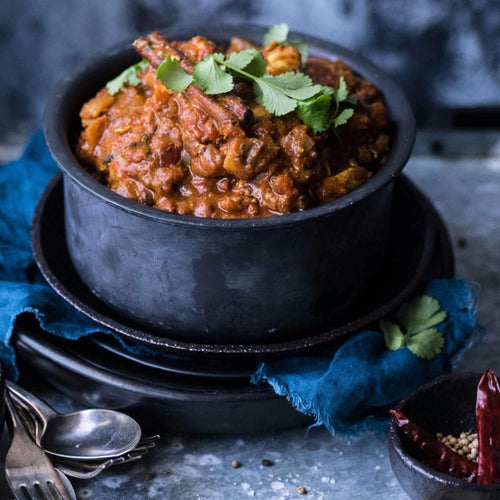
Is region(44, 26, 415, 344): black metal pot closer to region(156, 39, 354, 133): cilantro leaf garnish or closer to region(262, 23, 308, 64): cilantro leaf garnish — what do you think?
region(156, 39, 354, 133): cilantro leaf garnish

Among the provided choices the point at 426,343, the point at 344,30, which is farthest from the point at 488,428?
the point at 344,30

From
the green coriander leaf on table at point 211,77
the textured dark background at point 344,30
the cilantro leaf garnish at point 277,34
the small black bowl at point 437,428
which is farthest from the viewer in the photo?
the textured dark background at point 344,30

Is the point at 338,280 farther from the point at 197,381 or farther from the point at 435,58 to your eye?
the point at 435,58

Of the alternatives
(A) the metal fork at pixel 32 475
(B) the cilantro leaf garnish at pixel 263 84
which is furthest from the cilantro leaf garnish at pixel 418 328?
(A) the metal fork at pixel 32 475

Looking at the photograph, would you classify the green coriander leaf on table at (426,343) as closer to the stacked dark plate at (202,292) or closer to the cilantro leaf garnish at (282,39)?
the stacked dark plate at (202,292)

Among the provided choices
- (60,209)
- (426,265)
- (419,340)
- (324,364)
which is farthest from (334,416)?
(60,209)

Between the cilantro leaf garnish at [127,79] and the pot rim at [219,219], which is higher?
the cilantro leaf garnish at [127,79]
